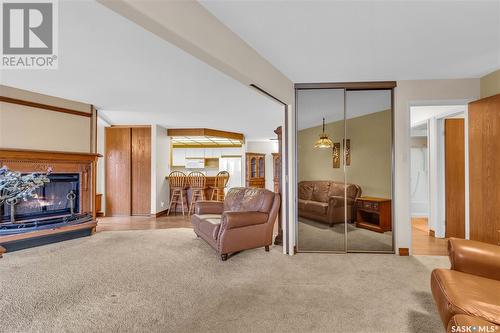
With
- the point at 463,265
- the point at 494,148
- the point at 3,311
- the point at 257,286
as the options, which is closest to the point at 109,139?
the point at 3,311

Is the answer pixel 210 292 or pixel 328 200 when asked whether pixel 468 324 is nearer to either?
pixel 210 292

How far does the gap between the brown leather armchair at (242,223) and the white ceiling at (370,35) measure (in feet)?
6.08

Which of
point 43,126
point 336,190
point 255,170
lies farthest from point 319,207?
point 255,170

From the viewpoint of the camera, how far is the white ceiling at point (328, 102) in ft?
11.5

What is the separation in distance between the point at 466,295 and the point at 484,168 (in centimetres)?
233

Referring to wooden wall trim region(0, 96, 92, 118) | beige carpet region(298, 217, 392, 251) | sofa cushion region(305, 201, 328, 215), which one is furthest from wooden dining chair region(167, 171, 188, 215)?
beige carpet region(298, 217, 392, 251)

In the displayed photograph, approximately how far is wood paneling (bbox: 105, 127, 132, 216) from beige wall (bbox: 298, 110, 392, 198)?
4656mm

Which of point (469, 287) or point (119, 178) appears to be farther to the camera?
point (119, 178)

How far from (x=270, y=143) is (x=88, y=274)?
7.81 meters

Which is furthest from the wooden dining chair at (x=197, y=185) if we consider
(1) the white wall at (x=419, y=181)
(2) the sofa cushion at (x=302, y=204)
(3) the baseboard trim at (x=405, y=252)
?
(1) the white wall at (x=419, y=181)

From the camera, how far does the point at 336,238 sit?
3645 millimetres

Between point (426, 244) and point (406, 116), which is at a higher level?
point (406, 116)

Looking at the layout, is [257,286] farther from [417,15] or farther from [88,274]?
[417,15]

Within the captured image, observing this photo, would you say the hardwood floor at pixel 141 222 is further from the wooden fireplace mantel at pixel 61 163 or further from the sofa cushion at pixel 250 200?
the sofa cushion at pixel 250 200
